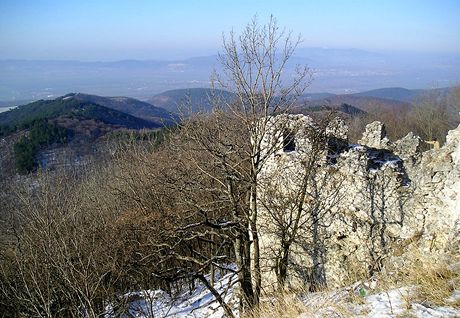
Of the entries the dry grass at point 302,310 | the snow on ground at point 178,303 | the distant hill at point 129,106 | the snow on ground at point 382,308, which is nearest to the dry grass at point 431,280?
the snow on ground at point 382,308

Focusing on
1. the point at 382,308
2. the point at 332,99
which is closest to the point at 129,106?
the point at 332,99

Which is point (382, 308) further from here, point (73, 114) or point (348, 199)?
point (73, 114)

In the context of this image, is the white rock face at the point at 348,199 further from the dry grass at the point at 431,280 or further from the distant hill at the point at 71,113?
the distant hill at the point at 71,113

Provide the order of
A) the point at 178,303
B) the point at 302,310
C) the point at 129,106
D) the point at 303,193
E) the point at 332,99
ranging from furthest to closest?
the point at 129,106, the point at 332,99, the point at 178,303, the point at 303,193, the point at 302,310

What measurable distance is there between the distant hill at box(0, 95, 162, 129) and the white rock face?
8943 cm

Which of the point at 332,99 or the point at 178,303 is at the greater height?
the point at 332,99

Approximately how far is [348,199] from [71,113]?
Result: 9386 centimetres

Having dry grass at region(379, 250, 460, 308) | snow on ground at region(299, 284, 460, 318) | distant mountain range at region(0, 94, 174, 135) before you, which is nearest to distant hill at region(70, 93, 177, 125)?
distant mountain range at region(0, 94, 174, 135)

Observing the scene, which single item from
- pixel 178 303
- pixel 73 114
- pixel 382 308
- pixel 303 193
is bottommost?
pixel 178 303

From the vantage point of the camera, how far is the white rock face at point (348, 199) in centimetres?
898

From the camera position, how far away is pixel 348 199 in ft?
33.6

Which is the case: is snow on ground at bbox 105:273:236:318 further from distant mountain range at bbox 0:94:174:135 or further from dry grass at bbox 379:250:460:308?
distant mountain range at bbox 0:94:174:135

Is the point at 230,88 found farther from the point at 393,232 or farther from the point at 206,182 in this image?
the point at 206,182

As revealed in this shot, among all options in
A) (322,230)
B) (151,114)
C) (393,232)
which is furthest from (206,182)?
(151,114)
